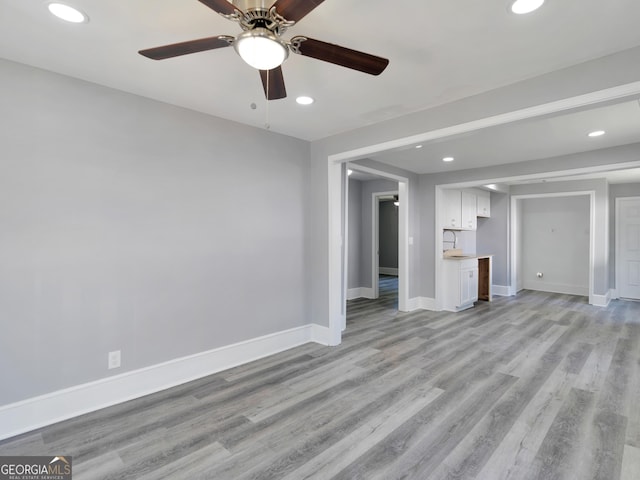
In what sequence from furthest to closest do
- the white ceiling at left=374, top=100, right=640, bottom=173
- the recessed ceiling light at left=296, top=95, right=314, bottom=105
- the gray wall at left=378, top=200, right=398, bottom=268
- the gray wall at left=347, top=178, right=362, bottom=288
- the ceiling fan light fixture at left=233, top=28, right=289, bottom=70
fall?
the gray wall at left=378, top=200, right=398, bottom=268
the gray wall at left=347, top=178, right=362, bottom=288
the white ceiling at left=374, top=100, right=640, bottom=173
the recessed ceiling light at left=296, top=95, right=314, bottom=105
the ceiling fan light fixture at left=233, top=28, right=289, bottom=70

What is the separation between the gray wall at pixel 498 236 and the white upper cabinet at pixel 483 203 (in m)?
0.15

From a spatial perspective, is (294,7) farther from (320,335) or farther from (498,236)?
(498,236)

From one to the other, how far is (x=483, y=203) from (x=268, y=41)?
6780 millimetres

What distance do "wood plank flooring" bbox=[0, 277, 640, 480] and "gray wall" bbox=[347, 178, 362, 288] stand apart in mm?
2997

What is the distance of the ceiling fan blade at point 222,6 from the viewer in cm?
129

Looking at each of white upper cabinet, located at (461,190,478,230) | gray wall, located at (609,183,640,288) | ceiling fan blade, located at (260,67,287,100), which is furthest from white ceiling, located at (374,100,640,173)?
gray wall, located at (609,183,640,288)

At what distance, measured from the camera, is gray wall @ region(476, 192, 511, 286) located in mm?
7148

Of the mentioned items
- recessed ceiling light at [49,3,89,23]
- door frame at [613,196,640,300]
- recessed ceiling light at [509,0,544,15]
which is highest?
recessed ceiling light at [49,3,89,23]

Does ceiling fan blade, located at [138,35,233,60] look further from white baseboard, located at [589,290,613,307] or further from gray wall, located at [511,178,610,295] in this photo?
white baseboard, located at [589,290,613,307]

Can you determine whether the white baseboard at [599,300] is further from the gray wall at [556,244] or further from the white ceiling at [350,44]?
the white ceiling at [350,44]

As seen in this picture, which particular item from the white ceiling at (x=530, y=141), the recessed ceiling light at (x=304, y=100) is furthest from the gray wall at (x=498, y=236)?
the recessed ceiling light at (x=304, y=100)

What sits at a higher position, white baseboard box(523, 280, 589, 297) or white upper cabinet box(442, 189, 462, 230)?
white upper cabinet box(442, 189, 462, 230)

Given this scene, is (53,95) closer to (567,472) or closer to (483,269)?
(567,472)

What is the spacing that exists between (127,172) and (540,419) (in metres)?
3.70
